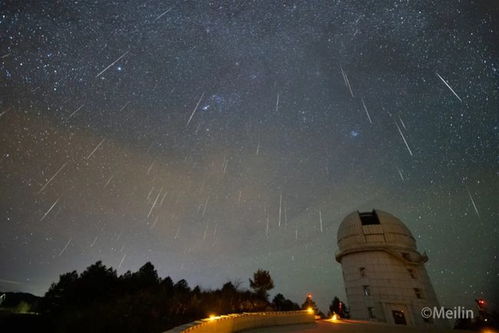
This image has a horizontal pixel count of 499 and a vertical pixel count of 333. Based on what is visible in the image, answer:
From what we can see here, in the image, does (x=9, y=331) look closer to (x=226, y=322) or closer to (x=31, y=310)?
(x=31, y=310)

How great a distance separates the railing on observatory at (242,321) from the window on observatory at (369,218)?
1698 centimetres

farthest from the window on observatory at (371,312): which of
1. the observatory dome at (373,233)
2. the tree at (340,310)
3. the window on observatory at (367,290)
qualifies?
the observatory dome at (373,233)

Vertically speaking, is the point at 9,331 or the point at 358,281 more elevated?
the point at 358,281

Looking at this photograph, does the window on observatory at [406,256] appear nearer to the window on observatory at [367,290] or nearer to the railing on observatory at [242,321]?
the window on observatory at [367,290]

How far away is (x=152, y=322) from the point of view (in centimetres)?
1305

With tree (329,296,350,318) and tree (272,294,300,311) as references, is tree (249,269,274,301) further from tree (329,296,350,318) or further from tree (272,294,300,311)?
tree (329,296,350,318)

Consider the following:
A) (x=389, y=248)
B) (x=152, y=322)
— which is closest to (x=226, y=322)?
(x=152, y=322)

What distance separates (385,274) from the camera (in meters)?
25.9

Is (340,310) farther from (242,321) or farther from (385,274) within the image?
(242,321)

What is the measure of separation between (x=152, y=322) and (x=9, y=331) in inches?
1116

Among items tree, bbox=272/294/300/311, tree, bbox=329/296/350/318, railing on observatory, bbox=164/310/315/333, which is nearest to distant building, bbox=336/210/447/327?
tree, bbox=329/296/350/318

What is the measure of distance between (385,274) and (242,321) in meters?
21.0

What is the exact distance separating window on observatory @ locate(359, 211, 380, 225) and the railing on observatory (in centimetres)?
1698

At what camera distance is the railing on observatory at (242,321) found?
21.8ft
